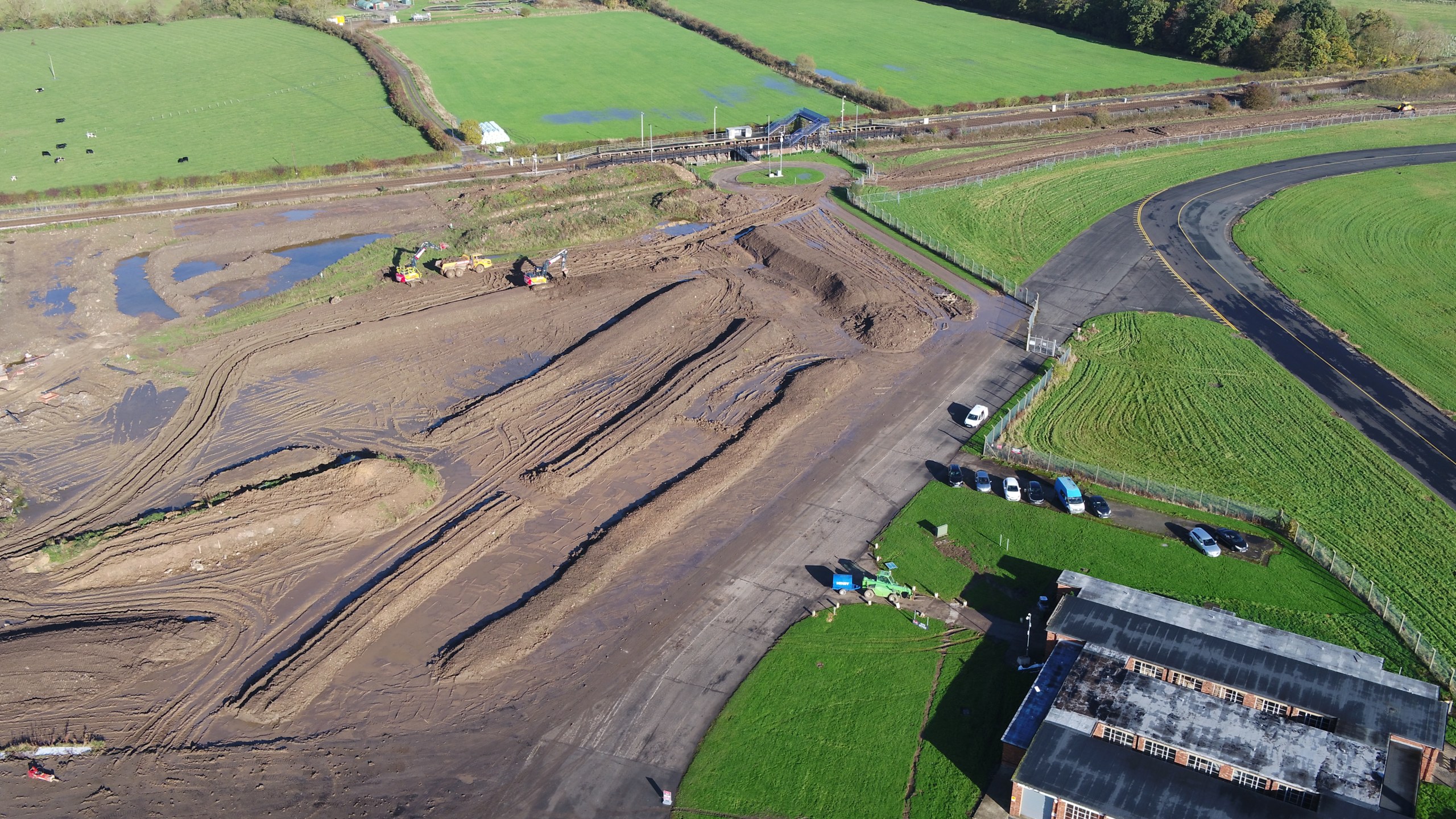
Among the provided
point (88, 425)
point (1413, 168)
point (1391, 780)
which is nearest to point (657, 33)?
point (1413, 168)

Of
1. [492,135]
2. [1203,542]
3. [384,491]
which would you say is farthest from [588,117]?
[1203,542]

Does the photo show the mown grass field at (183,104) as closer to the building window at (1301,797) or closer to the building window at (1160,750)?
the building window at (1160,750)

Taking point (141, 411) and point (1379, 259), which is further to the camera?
point (1379, 259)

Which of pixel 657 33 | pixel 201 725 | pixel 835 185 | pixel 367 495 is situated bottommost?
pixel 201 725

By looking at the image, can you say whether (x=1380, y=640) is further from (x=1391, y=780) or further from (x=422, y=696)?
(x=422, y=696)

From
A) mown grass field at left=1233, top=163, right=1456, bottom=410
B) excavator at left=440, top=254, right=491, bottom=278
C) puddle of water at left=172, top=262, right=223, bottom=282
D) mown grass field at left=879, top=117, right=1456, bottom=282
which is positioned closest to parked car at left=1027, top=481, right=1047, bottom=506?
mown grass field at left=1233, top=163, right=1456, bottom=410

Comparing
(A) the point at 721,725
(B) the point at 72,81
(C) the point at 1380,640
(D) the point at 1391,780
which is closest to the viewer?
(D) the point at 1391,780

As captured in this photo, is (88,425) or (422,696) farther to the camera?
(88,425)

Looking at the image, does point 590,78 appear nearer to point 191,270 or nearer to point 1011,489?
point 191,270
